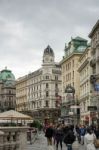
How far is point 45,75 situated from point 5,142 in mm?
132774

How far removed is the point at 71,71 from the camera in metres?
113

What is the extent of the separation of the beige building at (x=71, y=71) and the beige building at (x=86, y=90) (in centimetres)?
514

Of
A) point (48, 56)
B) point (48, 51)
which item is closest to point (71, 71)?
point (48, 56)

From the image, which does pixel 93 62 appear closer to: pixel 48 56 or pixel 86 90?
pixel 86 90

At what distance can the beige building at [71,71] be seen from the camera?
107 metres

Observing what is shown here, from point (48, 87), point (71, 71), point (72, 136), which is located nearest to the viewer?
point (72, 136)

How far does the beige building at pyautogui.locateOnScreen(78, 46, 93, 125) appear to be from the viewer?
85856mm

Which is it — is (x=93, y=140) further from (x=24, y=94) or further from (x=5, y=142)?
(x=24, y=94)

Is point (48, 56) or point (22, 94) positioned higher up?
point (48, 56)

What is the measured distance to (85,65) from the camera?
91250mm

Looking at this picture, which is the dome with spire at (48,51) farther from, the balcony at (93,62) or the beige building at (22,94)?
the balcony at (93,62)

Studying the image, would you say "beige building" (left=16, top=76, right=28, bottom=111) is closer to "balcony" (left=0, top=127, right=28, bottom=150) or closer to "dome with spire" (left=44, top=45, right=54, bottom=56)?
"dome with spire" (left=44, top=45, right=54, bottom=56)

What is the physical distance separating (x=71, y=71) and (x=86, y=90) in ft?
74.9

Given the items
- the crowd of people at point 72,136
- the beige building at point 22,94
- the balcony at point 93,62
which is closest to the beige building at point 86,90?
the balcony at point 93,62
